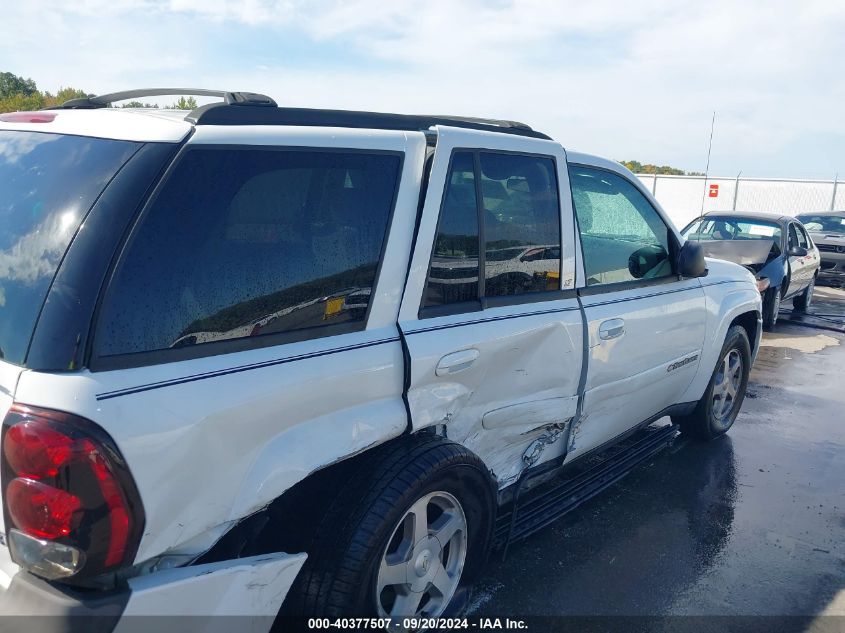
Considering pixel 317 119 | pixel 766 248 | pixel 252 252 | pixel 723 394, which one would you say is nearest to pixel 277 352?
pixel 252 252

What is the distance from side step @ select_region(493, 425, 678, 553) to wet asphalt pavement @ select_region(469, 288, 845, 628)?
123 mm

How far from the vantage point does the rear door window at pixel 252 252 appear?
1894 mm

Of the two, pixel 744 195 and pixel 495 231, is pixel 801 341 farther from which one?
pixel 744 195

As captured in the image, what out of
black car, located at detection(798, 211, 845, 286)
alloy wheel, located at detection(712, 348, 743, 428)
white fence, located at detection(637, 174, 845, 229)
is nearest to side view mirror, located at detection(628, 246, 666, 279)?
alloy wheel, located at detection(712, 348, 743, 428)

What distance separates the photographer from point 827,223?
14.4 meters

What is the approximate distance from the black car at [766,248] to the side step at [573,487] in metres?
5.22

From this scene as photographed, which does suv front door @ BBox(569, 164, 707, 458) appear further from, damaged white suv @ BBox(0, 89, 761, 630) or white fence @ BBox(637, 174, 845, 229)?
white fence @ BBox(637, 174, 845, 229)

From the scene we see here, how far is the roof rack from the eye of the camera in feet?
7.22

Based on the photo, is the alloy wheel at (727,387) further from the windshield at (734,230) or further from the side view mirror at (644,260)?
the windshield at (734,230)

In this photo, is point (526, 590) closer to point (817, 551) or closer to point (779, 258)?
point (817, 551)

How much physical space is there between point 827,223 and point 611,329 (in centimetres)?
1321

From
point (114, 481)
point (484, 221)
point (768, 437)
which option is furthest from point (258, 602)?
point (768, 437)

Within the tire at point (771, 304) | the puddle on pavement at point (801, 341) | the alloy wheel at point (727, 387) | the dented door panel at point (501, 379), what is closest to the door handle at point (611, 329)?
the dented door panel at point (501, 379)

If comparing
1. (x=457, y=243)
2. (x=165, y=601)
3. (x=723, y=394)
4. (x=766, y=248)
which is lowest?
(x=723, y=394)
